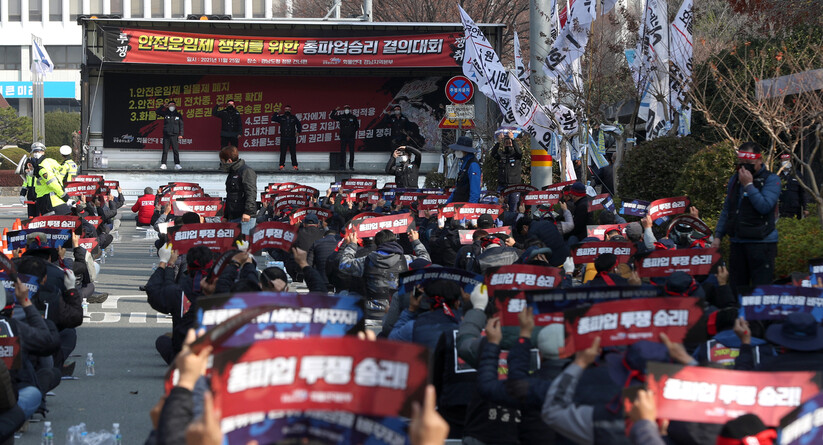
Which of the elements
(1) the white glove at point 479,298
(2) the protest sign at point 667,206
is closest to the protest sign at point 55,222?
(2) the protest sign at point 667,206

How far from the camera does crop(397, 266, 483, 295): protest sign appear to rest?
822cm

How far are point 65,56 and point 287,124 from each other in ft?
185

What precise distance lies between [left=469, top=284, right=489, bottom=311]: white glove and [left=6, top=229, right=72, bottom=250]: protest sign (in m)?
5.89

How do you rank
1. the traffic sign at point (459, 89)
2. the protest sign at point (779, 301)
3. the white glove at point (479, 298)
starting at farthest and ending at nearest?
the traffic sign at point (459, 89) → the white glove at point (479, 298) → the protest sign at point (779, 301)

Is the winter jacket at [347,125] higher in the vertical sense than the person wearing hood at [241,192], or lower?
higher

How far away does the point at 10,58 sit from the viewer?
8788 cm

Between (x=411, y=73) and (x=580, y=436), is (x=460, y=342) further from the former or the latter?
(x=411, y=73)

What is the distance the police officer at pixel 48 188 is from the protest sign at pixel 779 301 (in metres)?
14.9

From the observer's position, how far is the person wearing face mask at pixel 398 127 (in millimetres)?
37659

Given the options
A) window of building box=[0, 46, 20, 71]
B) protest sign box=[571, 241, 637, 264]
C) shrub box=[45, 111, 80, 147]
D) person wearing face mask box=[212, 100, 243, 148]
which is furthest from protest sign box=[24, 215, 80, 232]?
window of building box=[0, 46, 20, 71]

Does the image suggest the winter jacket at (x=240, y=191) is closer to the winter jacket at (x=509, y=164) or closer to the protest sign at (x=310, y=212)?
the protest sign at (x=310, y=212)

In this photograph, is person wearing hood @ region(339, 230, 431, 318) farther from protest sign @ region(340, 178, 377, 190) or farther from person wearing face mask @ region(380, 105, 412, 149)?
person wearing face mask @ region(380, 105, 412, 149)

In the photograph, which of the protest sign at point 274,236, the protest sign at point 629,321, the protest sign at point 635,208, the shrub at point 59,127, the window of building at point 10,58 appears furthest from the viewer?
the window of building at point 10,58

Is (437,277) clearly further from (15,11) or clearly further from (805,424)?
(15,11)
